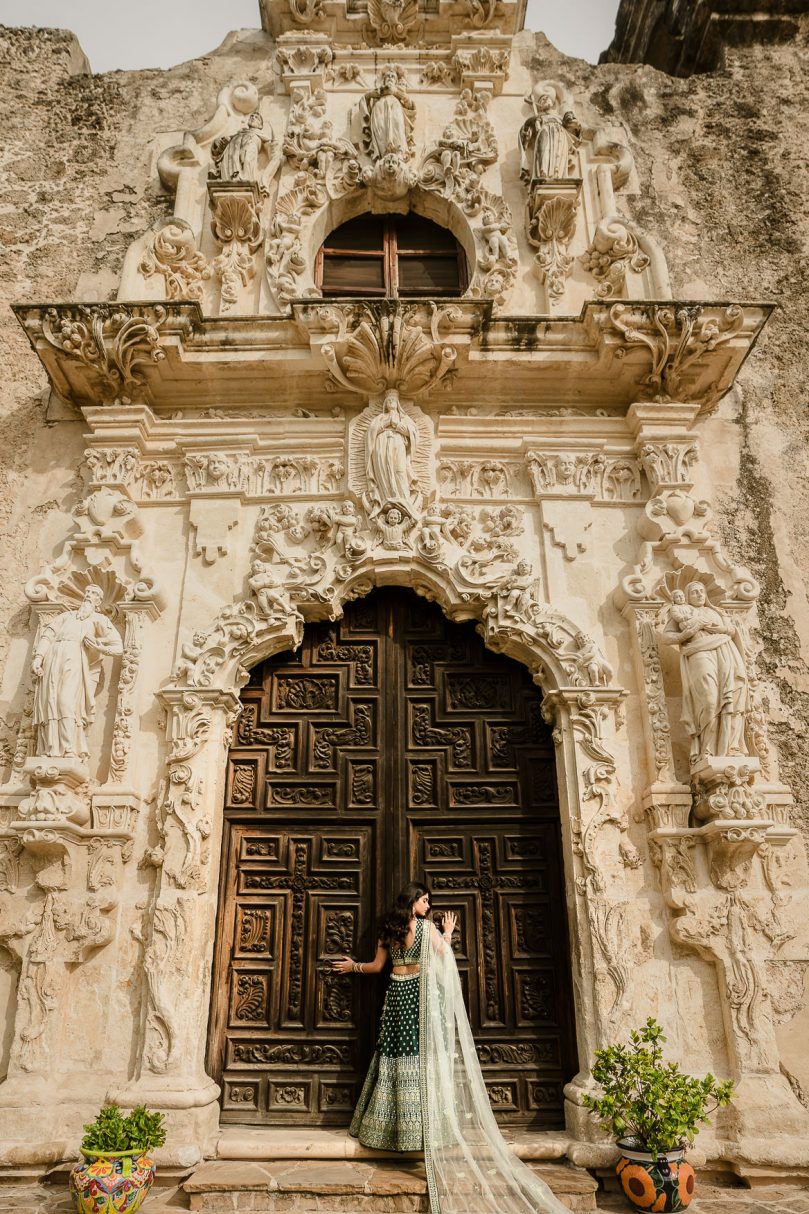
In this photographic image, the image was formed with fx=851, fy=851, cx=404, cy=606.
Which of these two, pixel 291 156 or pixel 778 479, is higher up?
pixel 291 156

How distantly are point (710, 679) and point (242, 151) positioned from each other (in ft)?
17.9

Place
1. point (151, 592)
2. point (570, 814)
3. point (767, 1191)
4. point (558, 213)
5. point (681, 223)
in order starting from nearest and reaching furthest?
point (767, 1191) < point (570, 814) < point (151, 592) < point (558, 213) < point (681, 223)

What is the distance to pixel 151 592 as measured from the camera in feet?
18.5

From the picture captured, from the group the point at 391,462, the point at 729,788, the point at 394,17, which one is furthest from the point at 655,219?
the point at 729,788

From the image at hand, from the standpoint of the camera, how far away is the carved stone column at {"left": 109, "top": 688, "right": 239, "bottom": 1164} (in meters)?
4.54

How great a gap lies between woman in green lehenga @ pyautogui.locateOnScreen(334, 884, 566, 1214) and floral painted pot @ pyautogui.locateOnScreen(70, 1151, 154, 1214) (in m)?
1.18

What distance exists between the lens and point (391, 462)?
5914 mm

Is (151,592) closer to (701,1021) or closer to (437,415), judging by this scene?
(437,415)

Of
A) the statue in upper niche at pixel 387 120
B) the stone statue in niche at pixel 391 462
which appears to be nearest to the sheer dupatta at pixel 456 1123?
the stone statue in niche at pixel 391 462

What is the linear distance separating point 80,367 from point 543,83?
476cm

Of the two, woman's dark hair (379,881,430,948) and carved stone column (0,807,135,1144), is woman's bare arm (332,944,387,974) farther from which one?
carved stone column (0,807,135,1144)

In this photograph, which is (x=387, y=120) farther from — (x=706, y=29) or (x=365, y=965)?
(x=365, y=965)

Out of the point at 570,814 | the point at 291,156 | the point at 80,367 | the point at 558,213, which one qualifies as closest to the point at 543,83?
the point at 558,213

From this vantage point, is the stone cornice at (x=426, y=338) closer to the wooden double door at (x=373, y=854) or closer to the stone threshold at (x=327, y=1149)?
the wooden double door at (x=373, y=854)
